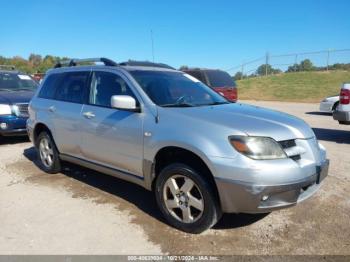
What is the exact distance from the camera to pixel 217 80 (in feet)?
44.3

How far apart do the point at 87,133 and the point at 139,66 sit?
3.80ft

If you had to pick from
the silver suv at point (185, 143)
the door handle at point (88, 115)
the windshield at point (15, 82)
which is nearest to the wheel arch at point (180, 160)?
the silver suv at point (185, 143)

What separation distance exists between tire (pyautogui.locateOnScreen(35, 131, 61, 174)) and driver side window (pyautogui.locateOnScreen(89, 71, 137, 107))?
4.59 feet

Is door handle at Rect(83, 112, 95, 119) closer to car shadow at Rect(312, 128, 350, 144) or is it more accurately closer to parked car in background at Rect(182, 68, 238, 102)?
car shadow at Rect(312, 128, 350, 144)

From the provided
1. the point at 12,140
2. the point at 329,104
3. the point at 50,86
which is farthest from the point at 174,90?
the point at 329,104

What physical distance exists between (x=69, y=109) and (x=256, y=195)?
126 inches

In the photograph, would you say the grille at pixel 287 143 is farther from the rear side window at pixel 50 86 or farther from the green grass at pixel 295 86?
the green grass at pixel 295 86

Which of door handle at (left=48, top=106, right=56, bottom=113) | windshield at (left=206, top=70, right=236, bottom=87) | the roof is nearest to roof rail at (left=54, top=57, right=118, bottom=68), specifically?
the roof

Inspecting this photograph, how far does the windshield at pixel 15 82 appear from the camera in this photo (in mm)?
9927

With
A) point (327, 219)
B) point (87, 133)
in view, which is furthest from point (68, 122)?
point (327, 219)

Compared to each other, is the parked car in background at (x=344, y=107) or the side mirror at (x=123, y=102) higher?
the side mirror at (x=123, y=102)

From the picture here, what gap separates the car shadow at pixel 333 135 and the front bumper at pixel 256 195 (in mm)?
5957

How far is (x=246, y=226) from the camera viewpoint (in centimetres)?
411

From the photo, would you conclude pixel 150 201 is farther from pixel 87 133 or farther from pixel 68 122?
pixel 68 122
